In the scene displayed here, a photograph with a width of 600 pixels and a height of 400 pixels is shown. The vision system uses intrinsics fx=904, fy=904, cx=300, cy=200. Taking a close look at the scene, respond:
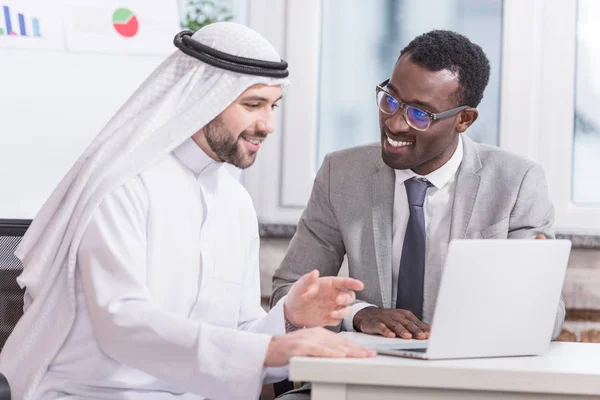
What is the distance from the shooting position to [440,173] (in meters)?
2.71

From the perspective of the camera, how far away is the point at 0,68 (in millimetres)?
3420

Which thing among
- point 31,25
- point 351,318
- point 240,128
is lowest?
point 351,318

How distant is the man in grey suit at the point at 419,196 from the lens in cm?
261

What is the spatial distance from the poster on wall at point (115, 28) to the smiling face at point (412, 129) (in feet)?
3.78

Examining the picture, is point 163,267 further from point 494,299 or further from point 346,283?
point 494,299

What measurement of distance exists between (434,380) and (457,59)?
4.70ft

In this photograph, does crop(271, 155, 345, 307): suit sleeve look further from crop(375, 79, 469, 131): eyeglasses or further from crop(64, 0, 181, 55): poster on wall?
crop(64, 0, 181, 55): poster on wall

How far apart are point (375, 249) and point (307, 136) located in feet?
3.61

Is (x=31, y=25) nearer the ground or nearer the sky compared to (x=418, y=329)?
nearer the sky

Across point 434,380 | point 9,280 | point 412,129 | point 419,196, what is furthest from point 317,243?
point 434,380

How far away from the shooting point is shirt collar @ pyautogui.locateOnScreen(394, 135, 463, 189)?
2699 millimetres

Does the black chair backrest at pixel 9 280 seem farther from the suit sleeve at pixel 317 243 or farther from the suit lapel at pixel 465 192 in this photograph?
the suit lapel at pixel 465 192

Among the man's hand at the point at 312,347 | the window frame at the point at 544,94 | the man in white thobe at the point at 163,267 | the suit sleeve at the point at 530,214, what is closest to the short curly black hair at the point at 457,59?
the suit sleeve at the point at 530,214

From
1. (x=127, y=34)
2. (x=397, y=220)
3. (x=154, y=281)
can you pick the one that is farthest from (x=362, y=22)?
(x=154, y=281)
